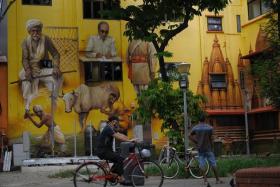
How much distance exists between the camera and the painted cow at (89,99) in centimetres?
3069

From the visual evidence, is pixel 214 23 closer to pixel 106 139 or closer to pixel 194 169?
pixel 194 169

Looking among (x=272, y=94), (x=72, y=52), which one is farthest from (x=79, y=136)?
(x=272, y=94)

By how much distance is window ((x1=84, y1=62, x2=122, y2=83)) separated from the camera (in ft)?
103

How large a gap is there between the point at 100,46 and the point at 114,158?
61.7 ft

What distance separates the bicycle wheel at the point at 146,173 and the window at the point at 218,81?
19.7 m

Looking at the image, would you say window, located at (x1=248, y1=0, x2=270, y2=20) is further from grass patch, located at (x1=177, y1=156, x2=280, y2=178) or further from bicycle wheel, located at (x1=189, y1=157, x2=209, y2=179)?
bicycle wheel, located at (x1=189, y1=157, x2=209, y2=179)

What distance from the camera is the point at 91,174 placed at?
1371cm

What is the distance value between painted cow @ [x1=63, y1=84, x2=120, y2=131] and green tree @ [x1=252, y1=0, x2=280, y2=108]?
44.9 ft

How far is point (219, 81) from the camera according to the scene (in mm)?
34562

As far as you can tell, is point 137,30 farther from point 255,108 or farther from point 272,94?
point 255,108

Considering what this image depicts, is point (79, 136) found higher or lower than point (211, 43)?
lower

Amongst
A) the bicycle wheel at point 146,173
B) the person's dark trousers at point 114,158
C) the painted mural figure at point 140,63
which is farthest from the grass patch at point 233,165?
the painted mural figure at point 140,63

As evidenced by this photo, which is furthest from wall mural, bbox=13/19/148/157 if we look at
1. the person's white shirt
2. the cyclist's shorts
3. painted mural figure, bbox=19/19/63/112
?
the cyclist's shorts

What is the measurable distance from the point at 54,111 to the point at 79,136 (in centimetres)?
189
